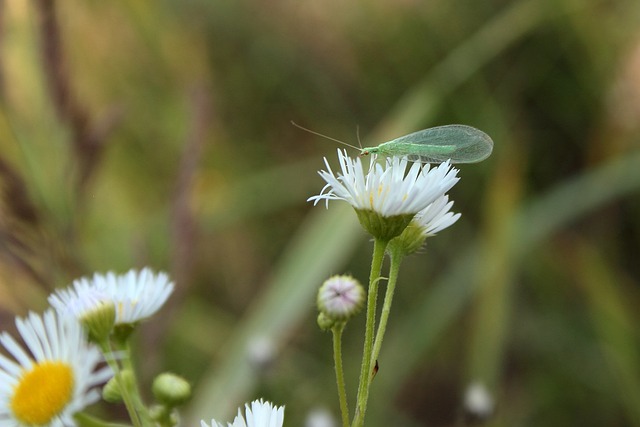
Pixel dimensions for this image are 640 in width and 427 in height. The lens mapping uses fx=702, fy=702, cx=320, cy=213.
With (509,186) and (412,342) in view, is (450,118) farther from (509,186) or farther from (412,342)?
(412,342)

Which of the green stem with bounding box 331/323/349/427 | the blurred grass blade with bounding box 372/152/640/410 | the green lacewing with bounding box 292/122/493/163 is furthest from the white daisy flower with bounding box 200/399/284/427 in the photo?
the blurred grass blade with bounding box 372/152/640/410

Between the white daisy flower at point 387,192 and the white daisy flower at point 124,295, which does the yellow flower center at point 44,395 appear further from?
the white daisy flower at point 387,192

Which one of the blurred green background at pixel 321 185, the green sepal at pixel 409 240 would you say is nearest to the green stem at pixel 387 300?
the green sepal at pixel 409 240

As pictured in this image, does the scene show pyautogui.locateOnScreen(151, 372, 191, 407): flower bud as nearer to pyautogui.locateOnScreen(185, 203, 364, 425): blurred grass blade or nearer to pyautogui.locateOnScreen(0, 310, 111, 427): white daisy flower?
pyautogui.locateOnScreen(0, 310, 111, 427): white daisy flower

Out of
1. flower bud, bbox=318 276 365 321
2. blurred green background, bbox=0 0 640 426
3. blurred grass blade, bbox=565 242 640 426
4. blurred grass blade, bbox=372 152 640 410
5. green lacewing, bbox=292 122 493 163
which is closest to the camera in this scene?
flower bud, bbox=318 276 365 321

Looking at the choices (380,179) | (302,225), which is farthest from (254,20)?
(380,179)

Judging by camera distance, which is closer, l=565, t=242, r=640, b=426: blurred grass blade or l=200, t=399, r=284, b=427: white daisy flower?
l=200, t=399, r=284, b=427: white daisy flower
